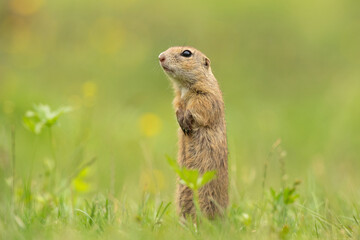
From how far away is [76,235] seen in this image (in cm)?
352

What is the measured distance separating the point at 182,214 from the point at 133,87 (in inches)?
275

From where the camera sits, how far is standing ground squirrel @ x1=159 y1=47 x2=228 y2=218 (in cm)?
456

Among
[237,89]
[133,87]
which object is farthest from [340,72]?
[133,87]

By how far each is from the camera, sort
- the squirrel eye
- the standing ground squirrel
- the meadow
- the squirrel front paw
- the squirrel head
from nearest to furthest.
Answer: the standing ground squirrel → the squirrel front paw → the squirrel head → the squirrel eye → the meadow

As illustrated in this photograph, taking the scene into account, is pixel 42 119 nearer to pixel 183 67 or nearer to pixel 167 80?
pixel 183 67

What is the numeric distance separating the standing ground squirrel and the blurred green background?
A: 3.87 m

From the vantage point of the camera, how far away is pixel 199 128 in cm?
475

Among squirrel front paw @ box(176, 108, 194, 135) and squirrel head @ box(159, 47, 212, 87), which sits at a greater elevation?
squirrel head @ box(159, 47, 212, 87)

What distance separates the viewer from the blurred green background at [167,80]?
9656mm

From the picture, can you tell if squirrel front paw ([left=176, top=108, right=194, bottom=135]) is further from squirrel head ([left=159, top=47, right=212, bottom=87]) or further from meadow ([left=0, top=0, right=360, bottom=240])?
meadow ([left=0, top=0, right=360, bottom=240])

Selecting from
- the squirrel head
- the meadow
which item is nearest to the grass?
the squirrel head

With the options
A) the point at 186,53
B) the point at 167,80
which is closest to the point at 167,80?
the point at 167,80

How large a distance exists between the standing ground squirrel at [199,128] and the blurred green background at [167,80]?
387cm

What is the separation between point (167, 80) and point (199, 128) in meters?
7.09
